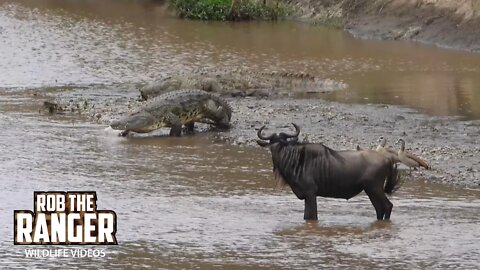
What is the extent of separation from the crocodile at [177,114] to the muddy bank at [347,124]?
0.28 m

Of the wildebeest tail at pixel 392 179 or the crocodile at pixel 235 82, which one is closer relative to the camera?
the wildebeest tail at pixel 392 179

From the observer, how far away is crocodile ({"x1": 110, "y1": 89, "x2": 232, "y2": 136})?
16.6 meters

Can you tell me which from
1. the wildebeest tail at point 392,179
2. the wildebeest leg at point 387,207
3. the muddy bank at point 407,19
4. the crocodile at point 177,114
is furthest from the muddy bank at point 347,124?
the muddy bank at point 407,19

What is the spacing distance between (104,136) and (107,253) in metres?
6.97

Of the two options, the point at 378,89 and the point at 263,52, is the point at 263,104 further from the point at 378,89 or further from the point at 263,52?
the point at 263,52

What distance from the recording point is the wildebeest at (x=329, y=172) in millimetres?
10992

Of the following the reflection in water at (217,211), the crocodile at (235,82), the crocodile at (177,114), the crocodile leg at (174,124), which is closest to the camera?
the reflection in water at (217,211)

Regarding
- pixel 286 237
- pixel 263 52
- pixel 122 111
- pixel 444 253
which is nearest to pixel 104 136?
pixel 122 111

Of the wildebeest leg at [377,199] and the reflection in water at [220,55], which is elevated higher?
the reflection in water at [220,55]

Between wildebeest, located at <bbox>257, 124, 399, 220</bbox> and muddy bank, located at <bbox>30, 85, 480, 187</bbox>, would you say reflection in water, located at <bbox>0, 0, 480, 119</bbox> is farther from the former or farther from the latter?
wildebeest, located at <bbox>257, 124, 399, 220</bbox>

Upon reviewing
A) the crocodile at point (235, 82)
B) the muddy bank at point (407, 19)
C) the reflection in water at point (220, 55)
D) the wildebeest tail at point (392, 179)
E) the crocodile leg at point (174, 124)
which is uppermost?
the muddy bank at point (407, 19)

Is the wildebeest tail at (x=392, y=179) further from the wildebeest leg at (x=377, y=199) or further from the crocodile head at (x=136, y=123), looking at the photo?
the crocodile head at (x=136, y=123)

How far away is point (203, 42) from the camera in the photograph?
30.0 metres

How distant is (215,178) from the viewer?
1341 centimetres
